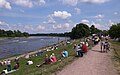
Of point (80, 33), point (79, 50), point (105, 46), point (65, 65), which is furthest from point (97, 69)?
point (80, 33)

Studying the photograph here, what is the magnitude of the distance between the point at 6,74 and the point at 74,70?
493 inches

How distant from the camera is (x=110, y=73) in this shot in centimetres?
1884

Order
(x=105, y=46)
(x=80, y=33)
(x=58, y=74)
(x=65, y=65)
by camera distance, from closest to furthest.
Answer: (x=58, y=74), (x=65, y=65), (x=105, y=46), (x=80, y=33)

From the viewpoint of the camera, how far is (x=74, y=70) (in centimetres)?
1966

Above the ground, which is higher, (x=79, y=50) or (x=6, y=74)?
(x=79, y=50)

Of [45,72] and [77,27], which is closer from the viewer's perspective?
[45,72]

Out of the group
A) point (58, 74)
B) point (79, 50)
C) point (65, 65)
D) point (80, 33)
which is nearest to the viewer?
point (58, 74)

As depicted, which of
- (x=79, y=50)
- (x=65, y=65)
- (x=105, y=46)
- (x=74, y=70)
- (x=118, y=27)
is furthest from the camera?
(x=118, y=27)

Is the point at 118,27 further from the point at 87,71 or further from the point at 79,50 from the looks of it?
the point at 87,71

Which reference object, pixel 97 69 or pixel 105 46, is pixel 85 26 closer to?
pixel 105 46

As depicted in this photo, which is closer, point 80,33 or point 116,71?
point 116,71

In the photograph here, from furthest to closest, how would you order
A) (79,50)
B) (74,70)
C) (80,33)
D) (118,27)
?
1. (80,33)
2. (118,27)
3. (79,50)
4. (74,70)

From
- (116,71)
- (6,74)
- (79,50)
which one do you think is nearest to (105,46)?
(79,50)

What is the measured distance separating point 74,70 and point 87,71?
41.5 inches
